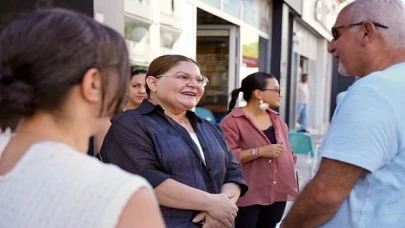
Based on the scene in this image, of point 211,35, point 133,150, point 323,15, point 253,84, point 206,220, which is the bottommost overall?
point 206,220

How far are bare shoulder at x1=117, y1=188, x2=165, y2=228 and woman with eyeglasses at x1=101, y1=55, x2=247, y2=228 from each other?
4.47ft

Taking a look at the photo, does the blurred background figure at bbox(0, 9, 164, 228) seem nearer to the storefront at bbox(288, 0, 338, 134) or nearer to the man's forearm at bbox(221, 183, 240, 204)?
the man's forearm at bbox(221, 183, 240, 204)

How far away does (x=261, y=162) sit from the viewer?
3.94 m

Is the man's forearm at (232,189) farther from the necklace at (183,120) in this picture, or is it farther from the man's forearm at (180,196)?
the necklace at (183,120)

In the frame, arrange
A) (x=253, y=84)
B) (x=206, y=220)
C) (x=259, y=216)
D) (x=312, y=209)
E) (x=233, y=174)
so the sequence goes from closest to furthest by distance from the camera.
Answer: (x=312, y=209) → (x=206, y=220) → (x=233, y=174) → (x=259, y=216) → (x=253, y=84)

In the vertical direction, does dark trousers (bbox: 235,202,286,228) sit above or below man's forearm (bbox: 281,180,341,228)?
below

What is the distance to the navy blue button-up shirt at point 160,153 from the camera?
8.00 ft

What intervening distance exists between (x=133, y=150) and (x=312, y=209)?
104 centimetres

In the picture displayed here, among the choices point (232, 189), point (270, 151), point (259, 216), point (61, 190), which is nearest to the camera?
point (61, 190)

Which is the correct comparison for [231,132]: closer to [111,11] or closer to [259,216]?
[259,216]

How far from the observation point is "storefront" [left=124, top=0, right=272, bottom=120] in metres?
5.63

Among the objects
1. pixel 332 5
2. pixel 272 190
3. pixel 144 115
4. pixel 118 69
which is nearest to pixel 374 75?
pixel 118 69

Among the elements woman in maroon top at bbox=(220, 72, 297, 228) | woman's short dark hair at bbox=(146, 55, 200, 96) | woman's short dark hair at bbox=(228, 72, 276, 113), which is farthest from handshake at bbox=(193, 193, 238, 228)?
woman's short dark hair at bbox=(228, 72, 276, 113)

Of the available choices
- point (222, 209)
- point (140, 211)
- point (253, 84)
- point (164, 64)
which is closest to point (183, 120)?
point (164, 64)
